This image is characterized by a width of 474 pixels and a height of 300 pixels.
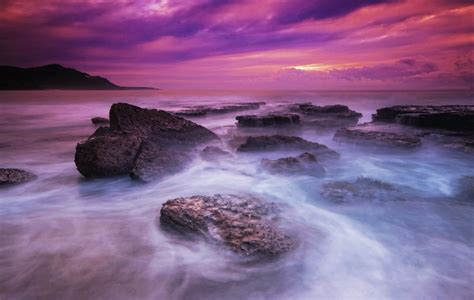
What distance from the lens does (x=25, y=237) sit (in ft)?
12.9

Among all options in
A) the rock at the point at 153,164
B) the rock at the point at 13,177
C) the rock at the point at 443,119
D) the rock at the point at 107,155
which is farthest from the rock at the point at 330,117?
the rock at the point at 13,177

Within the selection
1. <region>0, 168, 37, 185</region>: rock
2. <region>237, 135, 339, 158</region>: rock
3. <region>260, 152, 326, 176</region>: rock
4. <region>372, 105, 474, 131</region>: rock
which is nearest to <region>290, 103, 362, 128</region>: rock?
<region>372, 105, 474, 131</region>: rock

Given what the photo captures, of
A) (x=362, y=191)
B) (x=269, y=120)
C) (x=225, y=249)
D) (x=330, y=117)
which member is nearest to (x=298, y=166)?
(x=362, y=191)

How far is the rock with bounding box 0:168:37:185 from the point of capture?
5788mm

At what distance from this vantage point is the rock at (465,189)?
16.4ft

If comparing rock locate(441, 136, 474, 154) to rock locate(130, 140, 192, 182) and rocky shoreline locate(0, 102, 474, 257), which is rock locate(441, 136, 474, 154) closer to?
rocky shoreline locate(0, 102, 474, 257)

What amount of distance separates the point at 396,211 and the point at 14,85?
174328mm

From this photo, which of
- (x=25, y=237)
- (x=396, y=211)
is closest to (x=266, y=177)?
(x=396, y=211)

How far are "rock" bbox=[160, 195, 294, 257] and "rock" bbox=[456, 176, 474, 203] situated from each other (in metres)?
3.15

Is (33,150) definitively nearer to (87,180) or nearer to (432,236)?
(87,180)

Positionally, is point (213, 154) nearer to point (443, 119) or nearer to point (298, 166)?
point (298, 166)

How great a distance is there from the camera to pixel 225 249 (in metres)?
3.22

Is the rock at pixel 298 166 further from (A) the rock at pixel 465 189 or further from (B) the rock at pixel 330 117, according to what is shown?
(B) the rock at pixel 330 117

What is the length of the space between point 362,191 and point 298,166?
1.42 metres
